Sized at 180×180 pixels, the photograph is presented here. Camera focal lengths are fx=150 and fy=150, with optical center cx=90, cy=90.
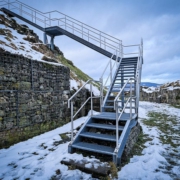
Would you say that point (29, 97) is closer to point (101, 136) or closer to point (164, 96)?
point (101, 136)

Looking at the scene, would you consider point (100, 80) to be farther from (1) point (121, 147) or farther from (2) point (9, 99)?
(2) point (9, 99)

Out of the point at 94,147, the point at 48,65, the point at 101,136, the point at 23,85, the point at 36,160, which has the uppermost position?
the point at 48,65

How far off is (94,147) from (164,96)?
43.7ft

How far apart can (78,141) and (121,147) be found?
1174mm

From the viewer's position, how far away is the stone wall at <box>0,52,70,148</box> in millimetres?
4445

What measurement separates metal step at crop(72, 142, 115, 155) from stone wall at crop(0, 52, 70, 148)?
2.17 meters

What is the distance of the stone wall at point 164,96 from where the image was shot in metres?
13.2

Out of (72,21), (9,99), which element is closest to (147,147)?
(9,99)

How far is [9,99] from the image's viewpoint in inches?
179

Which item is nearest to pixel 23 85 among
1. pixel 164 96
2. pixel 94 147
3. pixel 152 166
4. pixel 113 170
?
pixel 94 147

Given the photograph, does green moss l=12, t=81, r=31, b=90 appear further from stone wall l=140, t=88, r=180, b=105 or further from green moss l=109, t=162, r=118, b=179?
stone wall l=140, t=88, r=180, b=105

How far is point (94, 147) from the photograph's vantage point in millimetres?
3564

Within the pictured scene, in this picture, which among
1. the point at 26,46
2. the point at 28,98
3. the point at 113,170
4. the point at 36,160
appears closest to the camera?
the point at 113,170

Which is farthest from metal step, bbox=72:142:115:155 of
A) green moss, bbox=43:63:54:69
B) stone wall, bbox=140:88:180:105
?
stone wall, bbox=140:88:180:105
